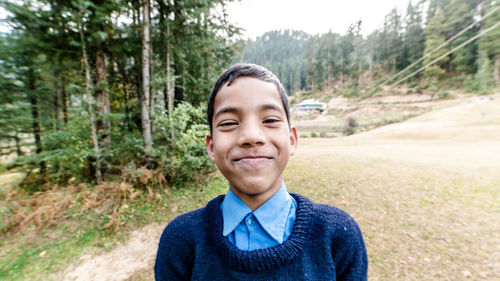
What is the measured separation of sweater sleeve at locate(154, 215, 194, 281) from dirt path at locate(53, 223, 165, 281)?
136 inches

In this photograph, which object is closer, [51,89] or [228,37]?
[51,89]

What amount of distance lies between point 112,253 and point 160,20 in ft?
25.5

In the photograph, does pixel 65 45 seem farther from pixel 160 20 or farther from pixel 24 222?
pixel 24 222

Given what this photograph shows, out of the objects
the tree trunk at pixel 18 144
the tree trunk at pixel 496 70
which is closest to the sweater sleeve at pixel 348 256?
the tree trunk at pixel 18 144

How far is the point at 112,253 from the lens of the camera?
165 inches

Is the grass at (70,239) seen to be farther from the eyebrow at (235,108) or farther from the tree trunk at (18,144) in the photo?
the eyebrow at (235,108)

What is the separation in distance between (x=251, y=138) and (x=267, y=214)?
0.42 m

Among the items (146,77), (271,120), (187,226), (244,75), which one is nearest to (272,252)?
(187,226)

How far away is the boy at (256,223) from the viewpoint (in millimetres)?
959

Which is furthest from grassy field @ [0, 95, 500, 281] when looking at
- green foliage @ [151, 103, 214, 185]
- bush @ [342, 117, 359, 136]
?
bush @ [342, 117, 359, 136]

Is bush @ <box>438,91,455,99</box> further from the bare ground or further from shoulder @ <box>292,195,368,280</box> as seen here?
shoulder @ <box>292,195,368,280</box>

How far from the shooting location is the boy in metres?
0.96

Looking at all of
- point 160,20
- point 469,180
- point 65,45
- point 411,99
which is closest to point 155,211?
point 65,45

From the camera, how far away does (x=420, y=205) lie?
525cm
